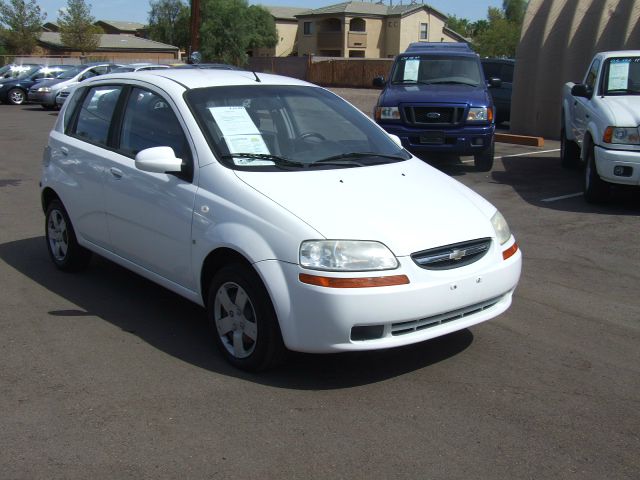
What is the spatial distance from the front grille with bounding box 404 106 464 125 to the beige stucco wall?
5.98 meters

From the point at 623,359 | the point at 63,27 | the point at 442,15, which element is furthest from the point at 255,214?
the point at 442,15

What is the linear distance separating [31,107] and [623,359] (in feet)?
92.4

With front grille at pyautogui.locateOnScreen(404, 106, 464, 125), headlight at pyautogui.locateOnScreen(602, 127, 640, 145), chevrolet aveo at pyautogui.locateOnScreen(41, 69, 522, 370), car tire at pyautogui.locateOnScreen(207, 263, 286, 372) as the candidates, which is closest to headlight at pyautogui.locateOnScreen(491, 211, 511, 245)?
chevrolet aveo at pyautogui.locateOnScreen(41, 69, 522, 370)

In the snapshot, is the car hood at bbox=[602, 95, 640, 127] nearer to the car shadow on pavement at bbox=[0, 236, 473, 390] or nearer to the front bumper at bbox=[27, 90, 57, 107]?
the car shadow on pavement at bbox=[0, 236, 473, 390]

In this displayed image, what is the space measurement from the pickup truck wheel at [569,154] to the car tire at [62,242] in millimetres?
8799

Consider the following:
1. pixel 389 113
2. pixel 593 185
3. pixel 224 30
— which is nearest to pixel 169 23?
pixel 224 30

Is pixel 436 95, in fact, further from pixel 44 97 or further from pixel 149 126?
pixel 44 97

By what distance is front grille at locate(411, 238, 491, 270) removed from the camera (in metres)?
4.43

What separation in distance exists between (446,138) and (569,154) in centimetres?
230

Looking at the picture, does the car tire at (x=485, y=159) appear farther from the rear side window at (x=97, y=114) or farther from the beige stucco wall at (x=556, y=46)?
the rear side window at (x=97, y=114)

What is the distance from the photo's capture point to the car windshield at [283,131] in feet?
16.9

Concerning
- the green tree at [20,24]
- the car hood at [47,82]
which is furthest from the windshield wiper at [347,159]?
the green tree at [20,24]

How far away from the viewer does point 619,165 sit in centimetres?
924

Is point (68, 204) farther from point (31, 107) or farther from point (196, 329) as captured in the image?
point (31, 107)
